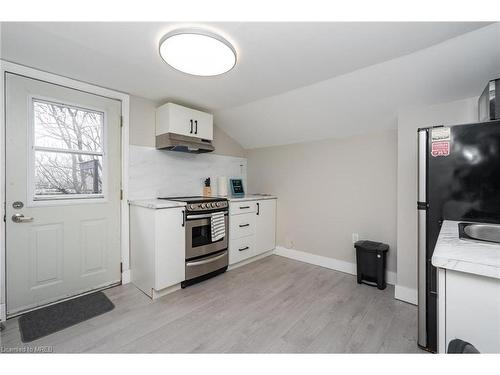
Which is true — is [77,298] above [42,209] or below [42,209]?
below

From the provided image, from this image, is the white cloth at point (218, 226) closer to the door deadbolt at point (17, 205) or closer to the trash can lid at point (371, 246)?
the trash can lid at point (371, 246)

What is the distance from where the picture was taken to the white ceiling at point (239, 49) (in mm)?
1452

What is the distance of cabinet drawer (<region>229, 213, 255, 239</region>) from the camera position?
2881 mm

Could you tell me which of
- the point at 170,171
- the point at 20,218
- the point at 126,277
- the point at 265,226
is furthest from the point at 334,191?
the point at 20,218

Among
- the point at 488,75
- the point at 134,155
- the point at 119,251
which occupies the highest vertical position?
the point at 488,75

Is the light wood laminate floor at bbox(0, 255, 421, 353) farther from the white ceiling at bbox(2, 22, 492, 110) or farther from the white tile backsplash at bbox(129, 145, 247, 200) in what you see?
the white ceiling at bbox(2, 22, 492, 110)

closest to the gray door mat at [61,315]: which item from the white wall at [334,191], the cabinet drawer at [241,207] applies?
the cabinet drawer at [241,207]

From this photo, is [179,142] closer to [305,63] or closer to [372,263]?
[305,63]

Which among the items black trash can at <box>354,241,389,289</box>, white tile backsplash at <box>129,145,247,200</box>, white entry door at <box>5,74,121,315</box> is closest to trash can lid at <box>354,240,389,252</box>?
black trash can at <box>354,241,389,289</box>

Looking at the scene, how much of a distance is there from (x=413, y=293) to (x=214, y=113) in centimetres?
319

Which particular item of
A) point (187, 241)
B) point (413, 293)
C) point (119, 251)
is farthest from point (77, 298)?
point (413, 293)

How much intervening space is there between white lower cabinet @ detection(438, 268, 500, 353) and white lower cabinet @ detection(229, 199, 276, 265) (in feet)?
7.45

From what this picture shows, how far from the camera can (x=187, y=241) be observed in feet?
7.77
